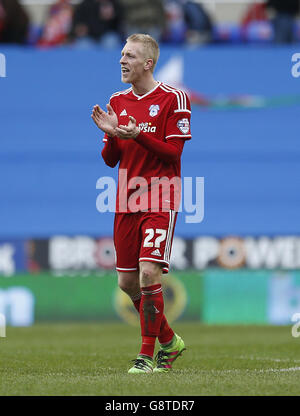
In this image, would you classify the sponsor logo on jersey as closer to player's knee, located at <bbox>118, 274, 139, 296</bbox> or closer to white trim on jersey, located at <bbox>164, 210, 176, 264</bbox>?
white trim on jersey, located at <bbox>164, 210, 176, 264</bbox>

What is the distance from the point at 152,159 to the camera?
A: 7.25 metres

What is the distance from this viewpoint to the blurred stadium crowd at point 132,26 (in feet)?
50.2

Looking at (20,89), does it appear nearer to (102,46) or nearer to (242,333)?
(102,46)

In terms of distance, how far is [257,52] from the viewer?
15.1 metres

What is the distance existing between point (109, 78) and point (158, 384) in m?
9.58

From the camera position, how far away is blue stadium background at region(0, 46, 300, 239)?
14.8 meters

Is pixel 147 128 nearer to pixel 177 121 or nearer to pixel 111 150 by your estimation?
pixel 177 121

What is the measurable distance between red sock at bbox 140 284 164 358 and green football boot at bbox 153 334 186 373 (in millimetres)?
190

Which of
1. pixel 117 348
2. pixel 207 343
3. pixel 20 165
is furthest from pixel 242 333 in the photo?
pixel 20 165

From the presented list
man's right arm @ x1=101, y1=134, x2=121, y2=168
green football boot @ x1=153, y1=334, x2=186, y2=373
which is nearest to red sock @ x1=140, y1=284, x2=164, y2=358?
green football boot @ x1=153, y1=334, x2=186, y2=373

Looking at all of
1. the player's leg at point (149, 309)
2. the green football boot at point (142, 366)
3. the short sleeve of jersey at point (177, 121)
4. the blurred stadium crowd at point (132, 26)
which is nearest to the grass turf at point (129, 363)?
the green football boot at point (142, 366)

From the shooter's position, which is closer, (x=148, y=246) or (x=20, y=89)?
(x=148, y=246)

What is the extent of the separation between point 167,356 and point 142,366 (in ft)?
1.50

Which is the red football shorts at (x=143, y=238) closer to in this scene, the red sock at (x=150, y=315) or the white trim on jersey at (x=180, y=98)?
the red sock at (x=150, y=315)
